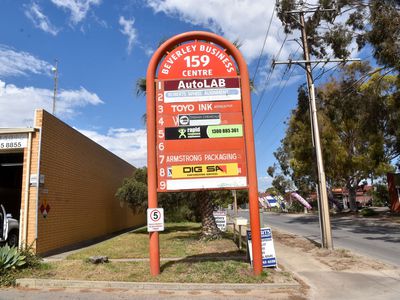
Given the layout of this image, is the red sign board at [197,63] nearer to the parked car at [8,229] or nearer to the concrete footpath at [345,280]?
the concrete footpath at [345,280]

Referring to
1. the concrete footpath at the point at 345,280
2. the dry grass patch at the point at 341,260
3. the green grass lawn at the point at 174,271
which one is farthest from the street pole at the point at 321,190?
the green grass lawn at the point at 174,271

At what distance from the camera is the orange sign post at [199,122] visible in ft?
31.0

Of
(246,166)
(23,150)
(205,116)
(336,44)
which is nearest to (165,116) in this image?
(205,116)

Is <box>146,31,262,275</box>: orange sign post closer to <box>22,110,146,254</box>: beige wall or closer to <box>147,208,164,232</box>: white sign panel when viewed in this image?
<box>147,208,164,232</box>: white sign panel

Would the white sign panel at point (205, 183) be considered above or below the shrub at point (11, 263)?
above

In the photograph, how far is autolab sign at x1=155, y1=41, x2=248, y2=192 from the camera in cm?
952

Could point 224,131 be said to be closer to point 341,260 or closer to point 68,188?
point 341,260

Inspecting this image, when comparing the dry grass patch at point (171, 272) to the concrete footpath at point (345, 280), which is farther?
the dry grass patch at point (171, 272)

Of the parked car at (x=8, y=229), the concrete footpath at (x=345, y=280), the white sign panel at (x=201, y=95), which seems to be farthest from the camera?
the parked car at (x=8, y=229)

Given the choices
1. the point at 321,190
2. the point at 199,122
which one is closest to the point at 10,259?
the point at 199,122

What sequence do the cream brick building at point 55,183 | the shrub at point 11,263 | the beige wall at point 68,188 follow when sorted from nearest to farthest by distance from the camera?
the shrub at point 11,263, the cream brick building at point 55,183, the beige wall at point 68,188

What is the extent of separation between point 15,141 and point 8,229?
2.88 metres

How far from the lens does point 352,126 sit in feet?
122

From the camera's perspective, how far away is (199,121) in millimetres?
9719
